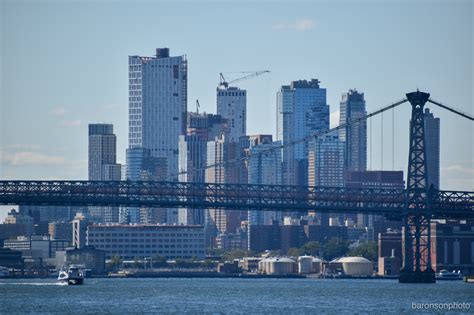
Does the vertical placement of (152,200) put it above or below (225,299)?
above

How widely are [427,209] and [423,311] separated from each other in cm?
4588

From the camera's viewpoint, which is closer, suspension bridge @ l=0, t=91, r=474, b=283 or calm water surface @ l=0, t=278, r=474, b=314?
calm water surface @ l=0, t=278, r=474, b=314

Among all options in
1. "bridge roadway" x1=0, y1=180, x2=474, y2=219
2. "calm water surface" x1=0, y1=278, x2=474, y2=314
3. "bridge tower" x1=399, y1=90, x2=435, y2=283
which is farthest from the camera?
"bridge roadway" x1=0, y1=180, x2=474, y2=219

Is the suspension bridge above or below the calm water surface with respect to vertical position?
above

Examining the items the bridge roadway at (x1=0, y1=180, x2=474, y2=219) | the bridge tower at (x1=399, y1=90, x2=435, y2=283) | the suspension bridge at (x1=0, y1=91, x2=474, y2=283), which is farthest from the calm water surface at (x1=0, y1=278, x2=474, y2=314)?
the bridge roadway at (x1=0, y1=180, x2=474, y2=219)

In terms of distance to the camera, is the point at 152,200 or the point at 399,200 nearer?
the point at 152,200

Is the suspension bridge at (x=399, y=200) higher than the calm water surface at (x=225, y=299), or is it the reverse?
the suspension bridge at (x=399, y=200)

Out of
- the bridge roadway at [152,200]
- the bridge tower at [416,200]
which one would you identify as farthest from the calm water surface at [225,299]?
the bridge roadway at [152,200]

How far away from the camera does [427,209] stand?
497ft

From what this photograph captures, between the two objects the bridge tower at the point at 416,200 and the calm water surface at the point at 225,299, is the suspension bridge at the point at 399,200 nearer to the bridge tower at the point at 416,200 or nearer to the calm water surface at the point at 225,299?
the bridge tower at the point at 416,200

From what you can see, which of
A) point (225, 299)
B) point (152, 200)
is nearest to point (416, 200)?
point (152, 200)

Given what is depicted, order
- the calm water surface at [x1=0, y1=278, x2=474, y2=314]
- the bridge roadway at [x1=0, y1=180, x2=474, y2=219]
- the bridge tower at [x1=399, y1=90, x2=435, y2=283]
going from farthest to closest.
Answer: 1. the bridge roadway at [x1=0, y1=180, x2=474, y2=219]
2. the bridge tower at [x1=399, y1=90, x2=435, y2=283]
3. the calm water surface at [x1=0, y1=278, x2=474, y2=314]

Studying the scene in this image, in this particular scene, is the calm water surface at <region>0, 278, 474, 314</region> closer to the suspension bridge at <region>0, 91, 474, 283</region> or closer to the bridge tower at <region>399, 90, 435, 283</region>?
the bridge tower at <region>399, 90, 435, 283</region>

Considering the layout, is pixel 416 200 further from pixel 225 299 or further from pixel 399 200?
pixel 225 299
